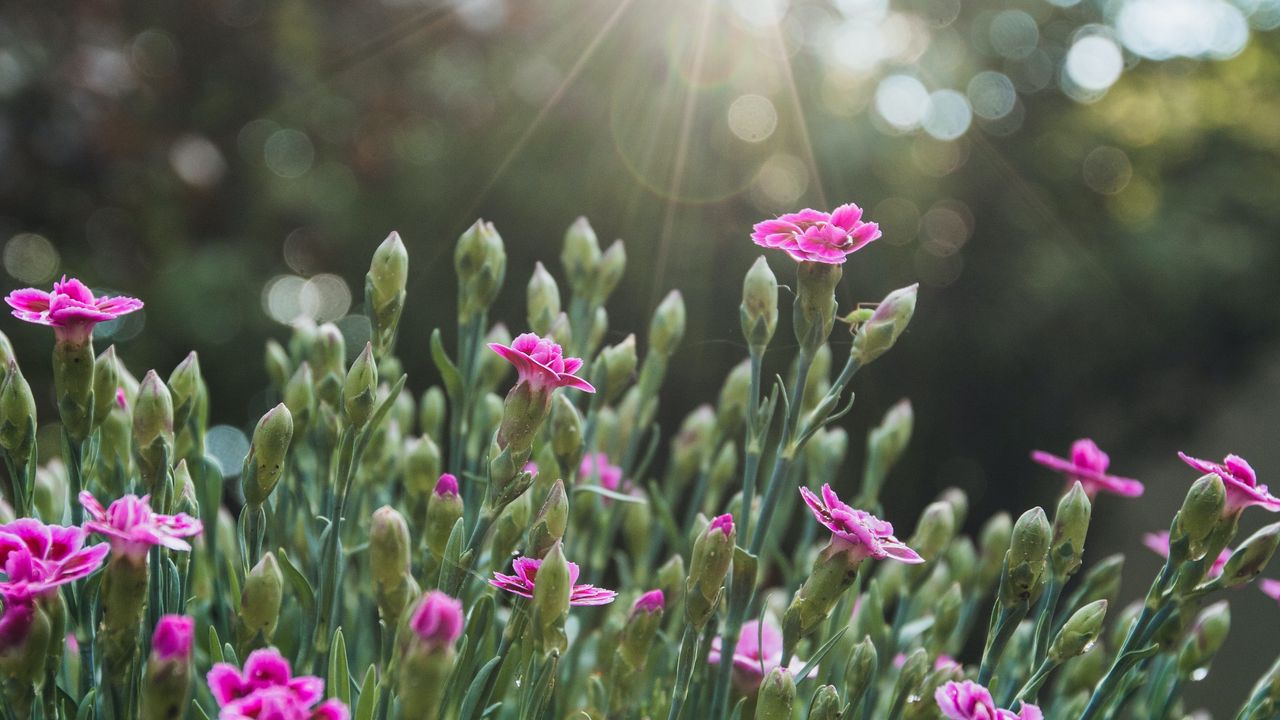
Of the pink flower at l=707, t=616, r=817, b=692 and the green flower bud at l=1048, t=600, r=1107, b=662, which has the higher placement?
the green flower bud at l=1048, t=600, r=1107, b=662

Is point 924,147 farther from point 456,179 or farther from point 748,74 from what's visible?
point 456,179

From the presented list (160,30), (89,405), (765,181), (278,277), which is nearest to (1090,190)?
(765,181)

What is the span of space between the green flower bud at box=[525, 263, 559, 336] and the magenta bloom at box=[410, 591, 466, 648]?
1.22 feet

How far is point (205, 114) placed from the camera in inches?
138

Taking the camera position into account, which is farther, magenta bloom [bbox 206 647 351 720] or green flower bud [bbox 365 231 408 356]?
green flower bud [bbox 365 231 408 356]

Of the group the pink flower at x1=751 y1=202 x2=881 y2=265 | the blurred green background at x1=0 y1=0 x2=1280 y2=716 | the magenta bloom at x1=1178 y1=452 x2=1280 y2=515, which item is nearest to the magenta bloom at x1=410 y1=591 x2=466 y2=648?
the pink flower at x1=751 y1=202 x2=881 y2=265

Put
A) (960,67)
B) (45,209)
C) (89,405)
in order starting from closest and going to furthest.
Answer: (89,405) < (45,209) < (960,67)

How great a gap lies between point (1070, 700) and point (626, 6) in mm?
2841

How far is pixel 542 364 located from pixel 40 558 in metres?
0.22

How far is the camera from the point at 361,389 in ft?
1.65

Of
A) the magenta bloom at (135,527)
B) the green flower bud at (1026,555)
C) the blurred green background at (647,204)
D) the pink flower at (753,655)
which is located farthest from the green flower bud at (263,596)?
the blurred green background at (647,204)

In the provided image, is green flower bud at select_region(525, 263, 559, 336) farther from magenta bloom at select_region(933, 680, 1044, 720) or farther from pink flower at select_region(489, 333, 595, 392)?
magenta bloom at select_region(933, 680, 1044, 720)

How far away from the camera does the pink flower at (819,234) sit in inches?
20.1

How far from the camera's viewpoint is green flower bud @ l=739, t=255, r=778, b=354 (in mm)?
574
